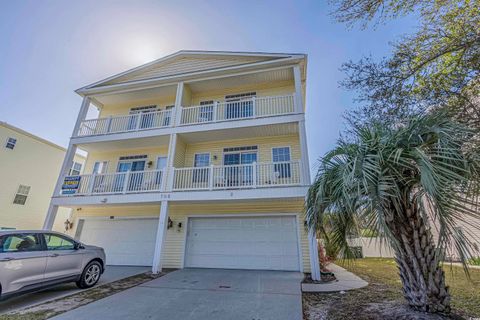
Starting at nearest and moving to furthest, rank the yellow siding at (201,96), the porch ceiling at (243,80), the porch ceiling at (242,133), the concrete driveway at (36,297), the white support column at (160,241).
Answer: the concrete driveway at (36,297) < the white support column at (160,241) < the porch ceiling at (242,133) < the porch ceiling at (243,80) < the yellow siding at (201,96)

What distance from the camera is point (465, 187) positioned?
9.36 feet

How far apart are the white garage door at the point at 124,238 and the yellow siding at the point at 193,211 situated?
0.45 metres

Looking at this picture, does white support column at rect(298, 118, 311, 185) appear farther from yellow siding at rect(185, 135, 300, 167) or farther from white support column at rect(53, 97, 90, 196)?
white support column at rect(53, 97, 90, 196)

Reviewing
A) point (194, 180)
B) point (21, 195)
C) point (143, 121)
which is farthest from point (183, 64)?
point (21, 195)

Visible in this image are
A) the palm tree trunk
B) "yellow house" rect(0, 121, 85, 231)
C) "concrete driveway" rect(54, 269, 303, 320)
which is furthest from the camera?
"yellow house" rect(0, 121, 85, 231)

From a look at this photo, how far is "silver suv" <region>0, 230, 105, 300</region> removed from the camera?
14.4 ft

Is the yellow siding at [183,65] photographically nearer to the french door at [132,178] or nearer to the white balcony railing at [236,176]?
the french door at [132,178]

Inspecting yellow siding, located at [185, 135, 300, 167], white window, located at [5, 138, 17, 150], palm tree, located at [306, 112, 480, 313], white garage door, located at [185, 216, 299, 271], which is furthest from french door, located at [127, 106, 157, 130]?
palm tree, located at [306, 112, 480, 313]

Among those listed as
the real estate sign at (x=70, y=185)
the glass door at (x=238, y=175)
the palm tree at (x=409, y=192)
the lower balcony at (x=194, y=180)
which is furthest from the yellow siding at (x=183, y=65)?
the palm tree at (x=409, y=192)

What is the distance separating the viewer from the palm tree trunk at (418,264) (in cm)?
335

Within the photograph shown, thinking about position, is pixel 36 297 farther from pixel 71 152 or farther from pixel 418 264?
pixel 418 264

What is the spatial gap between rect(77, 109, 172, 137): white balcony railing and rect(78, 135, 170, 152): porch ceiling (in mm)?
546

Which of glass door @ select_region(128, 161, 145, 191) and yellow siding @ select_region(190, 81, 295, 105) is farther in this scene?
yellow siding @ select_region(190, 81, 295, 105)

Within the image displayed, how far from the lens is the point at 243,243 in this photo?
8.98m
